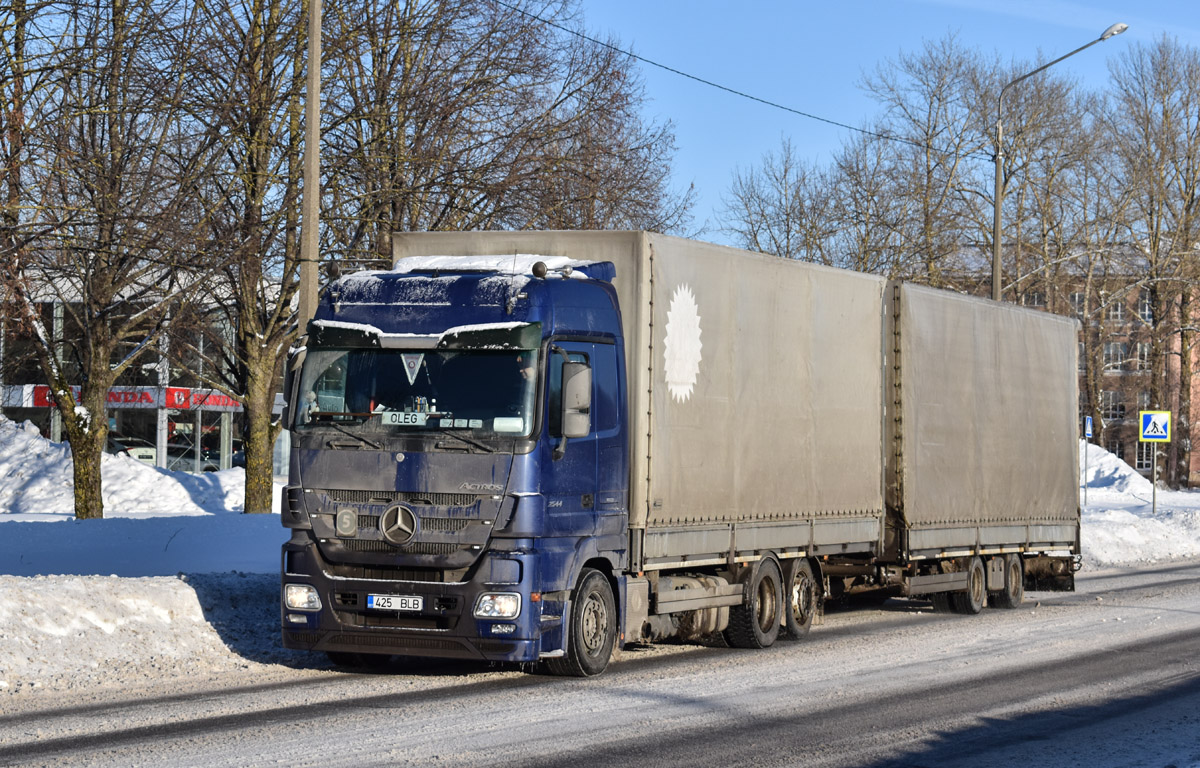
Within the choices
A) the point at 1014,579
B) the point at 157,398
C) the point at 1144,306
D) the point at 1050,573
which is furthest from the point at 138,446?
the point at 1144,306

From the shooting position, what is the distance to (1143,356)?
73688mm

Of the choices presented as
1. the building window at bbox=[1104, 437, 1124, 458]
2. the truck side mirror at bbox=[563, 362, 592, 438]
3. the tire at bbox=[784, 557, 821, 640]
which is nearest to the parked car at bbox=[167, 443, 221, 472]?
the tire at bbox=[784, 557, 821, 640]

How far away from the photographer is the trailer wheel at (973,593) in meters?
18.1

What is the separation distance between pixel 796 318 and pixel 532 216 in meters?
11.0

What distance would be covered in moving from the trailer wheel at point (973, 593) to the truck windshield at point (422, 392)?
29.4 ft

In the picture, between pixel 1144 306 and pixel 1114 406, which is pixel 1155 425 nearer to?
pixel 1144 306

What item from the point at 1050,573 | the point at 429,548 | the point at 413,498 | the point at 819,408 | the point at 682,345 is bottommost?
the point at 1050,573

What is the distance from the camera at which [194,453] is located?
48094 mm

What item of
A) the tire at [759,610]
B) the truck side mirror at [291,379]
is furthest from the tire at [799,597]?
the truck side mirror at [291,379]

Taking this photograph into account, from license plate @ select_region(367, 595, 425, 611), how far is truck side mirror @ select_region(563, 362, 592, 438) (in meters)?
1.66

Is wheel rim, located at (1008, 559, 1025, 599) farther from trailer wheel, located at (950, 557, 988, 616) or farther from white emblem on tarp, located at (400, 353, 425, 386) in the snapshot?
white emblem on tarp, located at (400, 353, 425, 386)

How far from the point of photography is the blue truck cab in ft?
35.8

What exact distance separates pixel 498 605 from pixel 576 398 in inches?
65.2

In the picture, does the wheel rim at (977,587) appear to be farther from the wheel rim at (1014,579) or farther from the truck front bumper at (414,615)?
the truck front bumper at (414,615)
